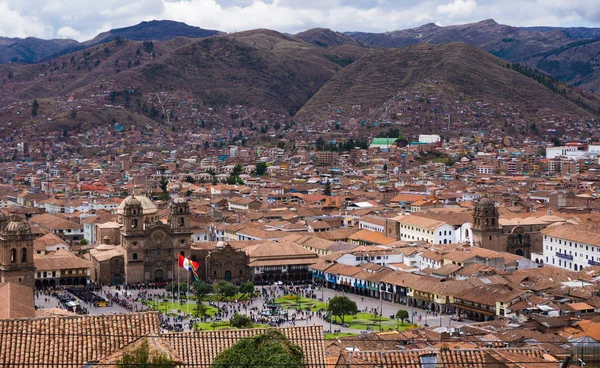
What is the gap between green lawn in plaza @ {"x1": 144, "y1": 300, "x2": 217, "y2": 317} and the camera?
173 ft

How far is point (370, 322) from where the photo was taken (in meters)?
48.9

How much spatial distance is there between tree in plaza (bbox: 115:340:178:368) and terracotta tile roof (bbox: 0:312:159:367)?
1.34 m

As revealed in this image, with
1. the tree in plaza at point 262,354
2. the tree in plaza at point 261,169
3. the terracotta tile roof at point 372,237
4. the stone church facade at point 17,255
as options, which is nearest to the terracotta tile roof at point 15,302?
the stone church facade at point 17,255

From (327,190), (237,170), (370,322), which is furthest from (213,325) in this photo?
(237,170)

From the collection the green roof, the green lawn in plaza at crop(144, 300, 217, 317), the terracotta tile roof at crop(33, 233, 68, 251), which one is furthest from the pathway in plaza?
the green roof

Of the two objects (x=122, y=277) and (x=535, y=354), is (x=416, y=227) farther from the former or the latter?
(x=535, y=354)

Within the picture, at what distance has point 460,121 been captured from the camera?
18662 centimetres

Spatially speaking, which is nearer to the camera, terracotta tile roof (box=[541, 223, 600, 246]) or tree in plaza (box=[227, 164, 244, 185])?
terracotta tile roof (box=[541, 223, 600, 246])

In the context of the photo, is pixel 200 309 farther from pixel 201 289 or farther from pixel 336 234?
pixel 336 234

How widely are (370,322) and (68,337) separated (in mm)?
32517

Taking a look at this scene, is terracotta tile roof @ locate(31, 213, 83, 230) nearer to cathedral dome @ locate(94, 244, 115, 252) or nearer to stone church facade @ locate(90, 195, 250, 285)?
cathedral dome @ locate(94, 244, 115, 252)

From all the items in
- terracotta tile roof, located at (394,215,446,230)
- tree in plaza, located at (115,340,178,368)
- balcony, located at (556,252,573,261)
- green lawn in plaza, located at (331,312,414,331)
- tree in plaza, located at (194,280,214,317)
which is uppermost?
tree in plaza, located at (115,340,178,368)

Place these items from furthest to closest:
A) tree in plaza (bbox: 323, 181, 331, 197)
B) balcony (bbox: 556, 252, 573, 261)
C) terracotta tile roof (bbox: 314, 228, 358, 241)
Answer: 1. tree in plaza (bbox: 323, 181, 331, 197)
2. terracotta tile roof (bbox: 314, 228, 358, 241)
3. balcony (bbox: 556, 252, 573, 261)

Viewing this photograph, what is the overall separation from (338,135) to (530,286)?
140 m
